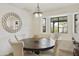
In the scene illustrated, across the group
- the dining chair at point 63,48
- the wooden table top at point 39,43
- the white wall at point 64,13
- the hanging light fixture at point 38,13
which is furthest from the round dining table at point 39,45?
the hanging light fixture at point 38,13

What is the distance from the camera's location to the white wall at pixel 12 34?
1631 mm

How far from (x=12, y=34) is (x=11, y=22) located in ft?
0.65

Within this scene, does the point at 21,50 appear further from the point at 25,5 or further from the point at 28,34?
the point at 25,5

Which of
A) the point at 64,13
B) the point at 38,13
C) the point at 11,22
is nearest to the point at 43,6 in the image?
the point at 38,13

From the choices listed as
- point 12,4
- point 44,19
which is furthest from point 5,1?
point 44,19

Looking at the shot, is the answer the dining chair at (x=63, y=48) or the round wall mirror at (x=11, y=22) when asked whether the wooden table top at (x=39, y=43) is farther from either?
the round wall mirror at (x=11, y=22)

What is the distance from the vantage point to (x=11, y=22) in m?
1.69

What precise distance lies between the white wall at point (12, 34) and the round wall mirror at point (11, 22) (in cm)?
5

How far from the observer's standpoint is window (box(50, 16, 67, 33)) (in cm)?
168

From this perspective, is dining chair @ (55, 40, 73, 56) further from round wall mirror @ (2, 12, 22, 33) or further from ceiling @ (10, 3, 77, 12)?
round wall mirror @ (2, 12, 22, 33)

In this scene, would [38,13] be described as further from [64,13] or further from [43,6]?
[64,13]

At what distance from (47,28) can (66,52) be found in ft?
1.66

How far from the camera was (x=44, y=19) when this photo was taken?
177 cm

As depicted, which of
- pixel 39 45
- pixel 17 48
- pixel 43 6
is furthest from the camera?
pixel 39 45
